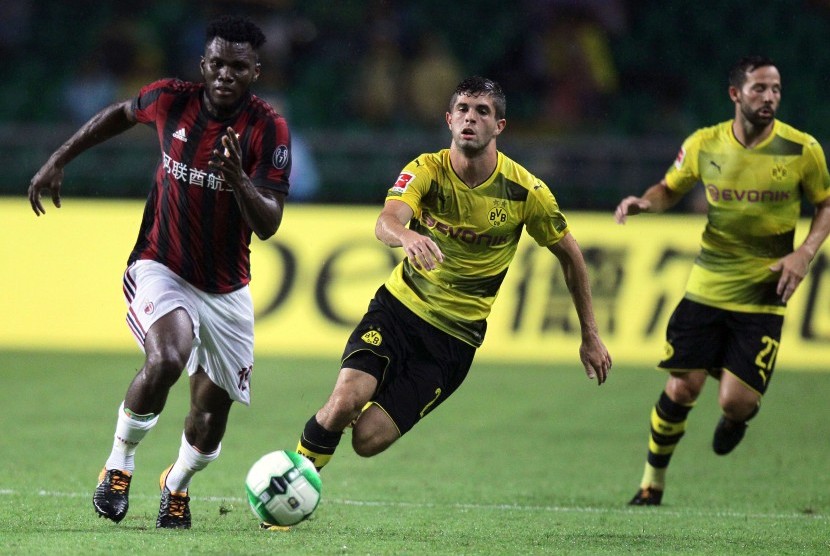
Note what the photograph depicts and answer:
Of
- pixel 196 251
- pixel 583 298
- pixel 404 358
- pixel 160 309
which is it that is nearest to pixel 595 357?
pixel 583 298

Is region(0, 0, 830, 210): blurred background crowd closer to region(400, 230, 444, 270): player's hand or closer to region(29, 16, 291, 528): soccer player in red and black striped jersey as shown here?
region(29, 16, 291, 528): soccer player in red and black striped jersey

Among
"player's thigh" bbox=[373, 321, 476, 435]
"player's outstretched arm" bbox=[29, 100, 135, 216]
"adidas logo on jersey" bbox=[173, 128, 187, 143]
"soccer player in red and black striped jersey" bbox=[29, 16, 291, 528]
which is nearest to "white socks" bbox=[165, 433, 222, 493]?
"soccer player in red and black striped jersey" bbox=[29, 16, 291, 528]

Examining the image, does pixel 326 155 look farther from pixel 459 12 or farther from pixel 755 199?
pixel 755 199

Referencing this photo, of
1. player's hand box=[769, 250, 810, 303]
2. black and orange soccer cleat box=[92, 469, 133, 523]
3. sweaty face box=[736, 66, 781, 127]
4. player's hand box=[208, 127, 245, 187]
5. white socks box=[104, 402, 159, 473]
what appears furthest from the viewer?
sweaty face box=[736, 66, 781, 127]

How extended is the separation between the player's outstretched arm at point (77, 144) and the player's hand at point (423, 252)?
188cm

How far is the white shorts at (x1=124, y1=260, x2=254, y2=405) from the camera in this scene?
643cm

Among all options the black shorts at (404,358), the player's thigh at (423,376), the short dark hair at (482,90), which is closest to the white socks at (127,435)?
the black shorts at (404,358)

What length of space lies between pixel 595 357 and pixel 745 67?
92.2 inches

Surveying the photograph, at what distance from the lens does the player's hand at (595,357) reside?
667 cm

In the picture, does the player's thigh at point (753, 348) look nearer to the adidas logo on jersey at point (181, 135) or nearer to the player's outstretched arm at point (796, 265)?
the player's outstretched arm at point (796, 265)

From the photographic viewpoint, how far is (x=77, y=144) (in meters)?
6.91

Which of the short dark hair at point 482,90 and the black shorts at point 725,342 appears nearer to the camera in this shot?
the short dark hair at point 482,90

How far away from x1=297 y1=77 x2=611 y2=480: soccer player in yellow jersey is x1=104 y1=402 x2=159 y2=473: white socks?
0.75 metres

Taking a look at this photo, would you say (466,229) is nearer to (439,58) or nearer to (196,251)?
(196,251)
